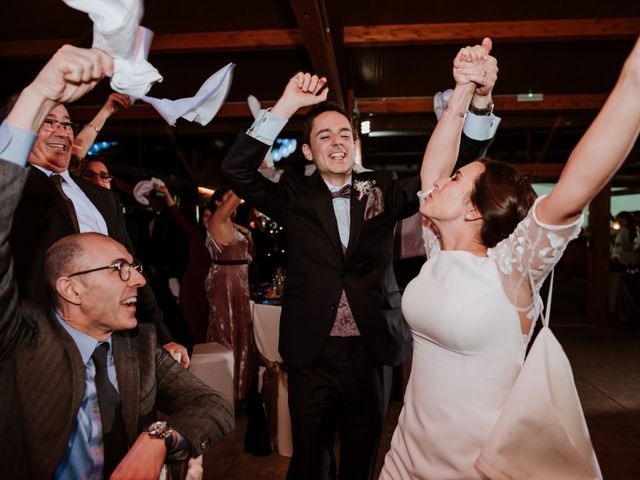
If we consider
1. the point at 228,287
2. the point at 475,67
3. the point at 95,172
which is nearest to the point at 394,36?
the point at 228,287

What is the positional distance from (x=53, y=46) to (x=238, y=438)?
445 centimetres

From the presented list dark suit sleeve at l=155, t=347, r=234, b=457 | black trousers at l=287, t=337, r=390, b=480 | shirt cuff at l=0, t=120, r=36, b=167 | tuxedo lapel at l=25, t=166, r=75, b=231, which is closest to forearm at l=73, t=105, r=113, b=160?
tuxedo lapel at l=25, t=166, r=75, b=231

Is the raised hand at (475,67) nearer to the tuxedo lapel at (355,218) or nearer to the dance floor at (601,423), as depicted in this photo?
the tuxedo lapel at (355,218)

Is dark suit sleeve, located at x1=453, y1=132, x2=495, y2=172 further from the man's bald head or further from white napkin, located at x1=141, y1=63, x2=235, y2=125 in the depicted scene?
the man's bald head

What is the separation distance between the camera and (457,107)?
1737 mm

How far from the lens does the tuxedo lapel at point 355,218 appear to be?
2.10 metres

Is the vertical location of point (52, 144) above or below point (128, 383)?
above

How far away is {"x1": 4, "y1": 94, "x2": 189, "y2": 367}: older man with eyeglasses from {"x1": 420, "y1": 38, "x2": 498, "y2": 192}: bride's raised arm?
1097 millimetres

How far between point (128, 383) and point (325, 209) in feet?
3.30

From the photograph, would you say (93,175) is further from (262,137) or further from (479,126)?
(479,126)

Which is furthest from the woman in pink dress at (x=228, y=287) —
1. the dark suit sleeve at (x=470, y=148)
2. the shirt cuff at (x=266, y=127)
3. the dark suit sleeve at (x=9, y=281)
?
the dark suit sleeve at (x=9, y=281)

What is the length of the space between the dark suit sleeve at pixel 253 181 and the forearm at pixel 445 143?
0.62m

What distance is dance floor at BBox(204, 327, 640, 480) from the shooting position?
3.10 metres

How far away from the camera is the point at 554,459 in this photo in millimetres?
1141
